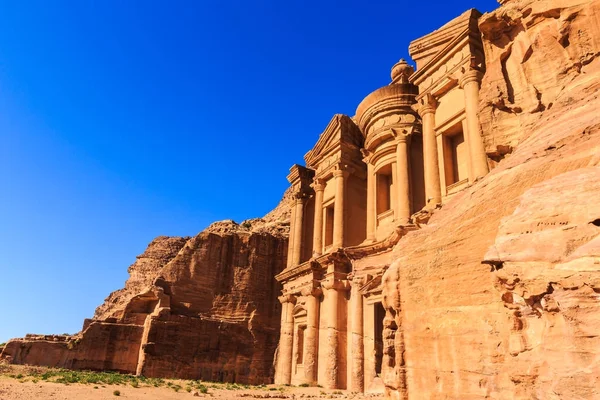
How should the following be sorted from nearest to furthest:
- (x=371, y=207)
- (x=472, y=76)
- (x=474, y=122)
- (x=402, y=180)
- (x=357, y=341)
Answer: (x=474, y=122)
(x=472, y=76)
(x=357, y=341)
(x=402, y=180)
(x=371, y=207)

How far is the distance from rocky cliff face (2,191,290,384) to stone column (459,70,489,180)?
72.5 feet

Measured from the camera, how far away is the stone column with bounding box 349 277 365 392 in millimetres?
18422

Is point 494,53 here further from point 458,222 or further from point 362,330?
point 362,330

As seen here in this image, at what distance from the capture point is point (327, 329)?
2069cm

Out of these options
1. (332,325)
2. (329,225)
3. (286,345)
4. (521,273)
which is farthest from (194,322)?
(521,273)

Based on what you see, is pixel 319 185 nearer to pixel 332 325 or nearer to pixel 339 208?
pixel 339 208

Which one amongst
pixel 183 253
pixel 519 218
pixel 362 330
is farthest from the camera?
pixel 183 253

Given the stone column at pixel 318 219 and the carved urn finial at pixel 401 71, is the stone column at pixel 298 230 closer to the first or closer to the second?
the stone column at pixel 318 219

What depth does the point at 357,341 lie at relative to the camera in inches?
758

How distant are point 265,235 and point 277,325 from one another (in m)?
7.54

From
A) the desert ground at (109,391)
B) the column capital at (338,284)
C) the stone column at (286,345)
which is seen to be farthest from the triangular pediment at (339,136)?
the desert ground at (109,391)

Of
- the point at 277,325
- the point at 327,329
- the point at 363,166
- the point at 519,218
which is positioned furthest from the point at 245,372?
the point at 519,218

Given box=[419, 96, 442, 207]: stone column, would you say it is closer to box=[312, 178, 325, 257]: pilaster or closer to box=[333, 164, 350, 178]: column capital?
box=[333, 164, 350, 178]: column capital

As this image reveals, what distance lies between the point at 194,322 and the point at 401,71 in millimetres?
21625
